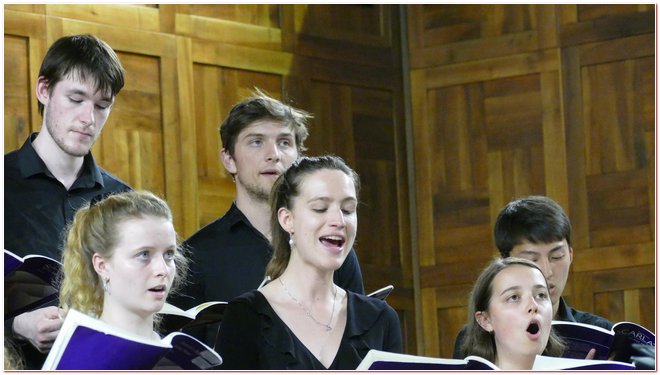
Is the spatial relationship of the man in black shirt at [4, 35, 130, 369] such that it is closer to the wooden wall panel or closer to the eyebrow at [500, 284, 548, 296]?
the eyebrow at [500, 284, 548, 296]

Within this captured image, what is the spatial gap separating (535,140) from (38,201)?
2.89 m

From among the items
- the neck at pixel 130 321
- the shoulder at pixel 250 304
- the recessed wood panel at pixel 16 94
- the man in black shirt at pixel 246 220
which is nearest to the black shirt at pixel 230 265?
the man in black shirt at pixel 246 220

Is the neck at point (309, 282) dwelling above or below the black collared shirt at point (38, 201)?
below

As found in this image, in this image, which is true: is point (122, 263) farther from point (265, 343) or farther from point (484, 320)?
point (484, 320)

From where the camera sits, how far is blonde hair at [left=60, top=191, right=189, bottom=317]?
2463 millimetres

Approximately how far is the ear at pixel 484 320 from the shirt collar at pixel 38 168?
92 cm

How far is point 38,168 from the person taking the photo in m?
2.89

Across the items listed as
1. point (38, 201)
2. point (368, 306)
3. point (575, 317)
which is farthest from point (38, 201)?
point (575, 317)

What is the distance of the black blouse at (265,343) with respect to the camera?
8.13 feet

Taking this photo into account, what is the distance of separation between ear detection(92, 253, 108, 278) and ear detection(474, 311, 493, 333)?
86 centimetres

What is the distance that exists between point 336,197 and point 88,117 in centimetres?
62

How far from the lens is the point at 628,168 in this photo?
5.09 m

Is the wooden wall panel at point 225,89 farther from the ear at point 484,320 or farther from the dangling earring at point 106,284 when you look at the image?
the ear at point 484,320

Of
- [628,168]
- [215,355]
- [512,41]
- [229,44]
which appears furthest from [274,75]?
[215,355]
